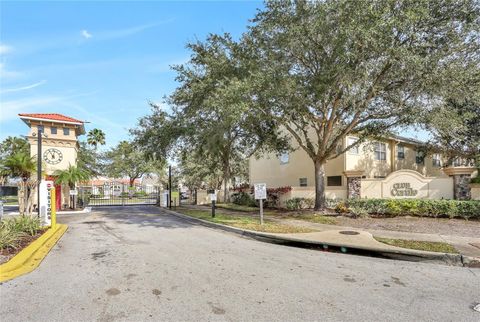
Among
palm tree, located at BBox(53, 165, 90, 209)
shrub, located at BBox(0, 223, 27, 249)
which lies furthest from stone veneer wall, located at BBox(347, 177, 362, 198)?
palm tree, located at BBox(53, 165, 90, 209)

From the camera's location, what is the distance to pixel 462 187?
16219 millimetres

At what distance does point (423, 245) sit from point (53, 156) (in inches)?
921

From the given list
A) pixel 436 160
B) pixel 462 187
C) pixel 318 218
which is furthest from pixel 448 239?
pixel 436 160

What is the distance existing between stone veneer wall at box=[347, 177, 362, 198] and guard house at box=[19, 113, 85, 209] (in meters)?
19.3

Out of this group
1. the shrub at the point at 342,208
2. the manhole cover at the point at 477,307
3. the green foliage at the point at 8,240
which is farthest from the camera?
the shrub at the point at 342,208

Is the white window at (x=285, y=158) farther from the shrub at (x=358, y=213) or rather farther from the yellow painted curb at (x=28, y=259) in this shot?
the yellow painted curb at (x=28, y=259)

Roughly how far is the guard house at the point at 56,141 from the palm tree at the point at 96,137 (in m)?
26.6

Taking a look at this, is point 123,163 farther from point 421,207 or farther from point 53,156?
point 421,207

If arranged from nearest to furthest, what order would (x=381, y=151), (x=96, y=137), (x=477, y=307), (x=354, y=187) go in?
(x=477, y=307)
(x=354, y=187)
(x=381, y=151)
(x=96, y=137)

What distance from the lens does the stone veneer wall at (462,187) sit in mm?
16141

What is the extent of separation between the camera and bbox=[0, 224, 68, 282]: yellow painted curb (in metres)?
5.93

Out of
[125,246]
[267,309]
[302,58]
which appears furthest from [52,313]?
[302,58]

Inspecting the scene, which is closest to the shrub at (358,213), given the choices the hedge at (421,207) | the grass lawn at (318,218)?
the hedge at (421,207)

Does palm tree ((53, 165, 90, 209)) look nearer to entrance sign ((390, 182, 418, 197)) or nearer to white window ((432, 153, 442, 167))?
entrance sign ((390, 182, 418, 197))
